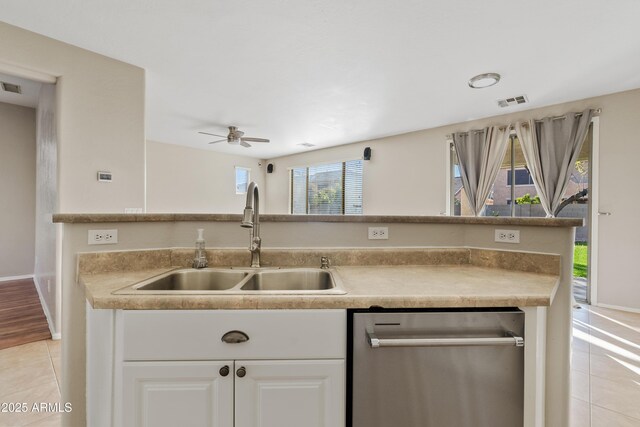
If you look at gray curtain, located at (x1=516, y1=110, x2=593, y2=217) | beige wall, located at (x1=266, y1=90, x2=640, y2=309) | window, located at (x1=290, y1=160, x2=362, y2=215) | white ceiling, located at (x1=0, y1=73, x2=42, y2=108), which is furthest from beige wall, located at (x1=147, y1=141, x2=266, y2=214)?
gray curtain, located at (x1=516, y1=110, x2=593, y2=217)

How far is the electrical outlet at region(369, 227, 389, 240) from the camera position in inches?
65.9

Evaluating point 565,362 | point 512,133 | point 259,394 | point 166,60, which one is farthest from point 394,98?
point 259,394

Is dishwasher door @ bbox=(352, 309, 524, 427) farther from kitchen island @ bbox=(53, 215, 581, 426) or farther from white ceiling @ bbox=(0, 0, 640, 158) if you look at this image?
white ceiling @ bbox=(0, 0, 640, 158)

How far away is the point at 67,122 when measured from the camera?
7.92 ft

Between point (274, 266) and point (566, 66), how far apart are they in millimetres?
3351

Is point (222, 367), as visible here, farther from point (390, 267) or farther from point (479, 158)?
point (479, 158)

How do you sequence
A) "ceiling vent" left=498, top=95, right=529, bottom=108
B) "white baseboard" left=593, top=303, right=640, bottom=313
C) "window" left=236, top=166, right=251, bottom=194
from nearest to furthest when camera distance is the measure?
"white baseboard" left=593, top=303, right=640, bottom=313 → "ceiling vent" left=498, top=95, right=529, bottom=108 → "window" left=236, top=166, right=251, bottom=194

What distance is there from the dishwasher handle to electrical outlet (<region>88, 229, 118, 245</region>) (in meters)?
1.25

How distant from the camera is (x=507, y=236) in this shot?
5.06 ft

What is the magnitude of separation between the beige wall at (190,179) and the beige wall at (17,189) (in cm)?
175

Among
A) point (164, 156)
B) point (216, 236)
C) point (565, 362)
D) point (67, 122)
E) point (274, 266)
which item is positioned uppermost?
point (164, 156)

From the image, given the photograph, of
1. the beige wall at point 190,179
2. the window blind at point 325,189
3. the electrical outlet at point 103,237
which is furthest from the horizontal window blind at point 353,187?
the electrical outlet at point 103,237

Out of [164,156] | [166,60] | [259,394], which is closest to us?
[259,394]

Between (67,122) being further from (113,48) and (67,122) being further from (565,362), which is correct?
(565,362)
